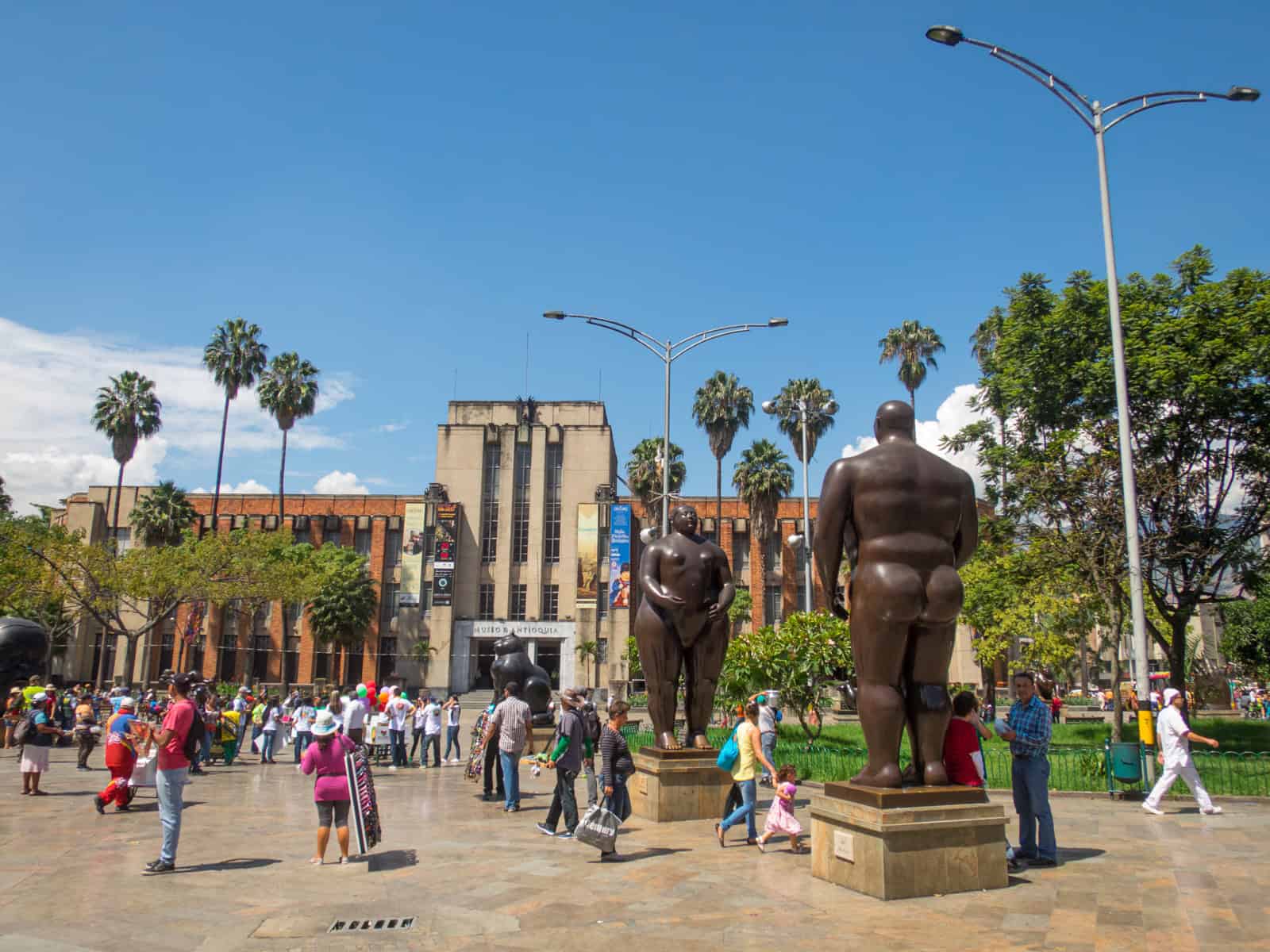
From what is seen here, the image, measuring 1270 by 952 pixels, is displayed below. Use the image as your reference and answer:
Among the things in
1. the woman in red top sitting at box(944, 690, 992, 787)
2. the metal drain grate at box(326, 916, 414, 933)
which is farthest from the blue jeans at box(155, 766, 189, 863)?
the woman in red top sitting at box(944, 690, 992, 787)

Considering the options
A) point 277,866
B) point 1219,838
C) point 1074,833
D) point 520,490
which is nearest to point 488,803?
point 277,866

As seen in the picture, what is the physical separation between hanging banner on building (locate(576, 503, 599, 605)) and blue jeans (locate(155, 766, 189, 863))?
43.5m

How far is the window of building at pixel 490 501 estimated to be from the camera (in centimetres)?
5362

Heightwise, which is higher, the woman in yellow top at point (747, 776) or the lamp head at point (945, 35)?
the lamp head at point (945, 35)

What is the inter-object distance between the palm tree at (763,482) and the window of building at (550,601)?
1240cm

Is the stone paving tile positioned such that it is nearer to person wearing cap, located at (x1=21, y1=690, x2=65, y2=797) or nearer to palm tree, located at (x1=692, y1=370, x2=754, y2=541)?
person wearing cap, located at (x1=21, y1=690, x2=65, y2=797)

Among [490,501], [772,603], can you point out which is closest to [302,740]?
[490,501]

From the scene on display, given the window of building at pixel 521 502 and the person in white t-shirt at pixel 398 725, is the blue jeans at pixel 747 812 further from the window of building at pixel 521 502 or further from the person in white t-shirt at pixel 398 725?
the window of building at pixel 521 502

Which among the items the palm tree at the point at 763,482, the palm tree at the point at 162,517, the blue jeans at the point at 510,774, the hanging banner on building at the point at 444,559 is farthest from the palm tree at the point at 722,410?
the blue jeans at the point at 510,774

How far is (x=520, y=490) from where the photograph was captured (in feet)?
178

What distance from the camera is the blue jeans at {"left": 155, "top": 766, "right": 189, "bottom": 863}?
25.7ft

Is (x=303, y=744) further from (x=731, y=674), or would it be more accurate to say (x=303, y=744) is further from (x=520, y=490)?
(x=520, y=490)

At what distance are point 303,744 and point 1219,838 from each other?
16280 millimetres

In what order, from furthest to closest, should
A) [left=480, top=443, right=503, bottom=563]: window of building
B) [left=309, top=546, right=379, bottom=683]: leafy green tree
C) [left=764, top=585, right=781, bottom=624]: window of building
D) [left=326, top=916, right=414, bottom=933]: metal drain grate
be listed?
1. [left=764, top=585, right=781, bottom=624]: window of building
2. [left=480, top=443, right=503, bottom=563]: window of building
3. [left=309, top=546, right=379, bottom=683]: leafy green tree
4. [left=326, top=916, right=414, bottom=933]: metal drain grate
